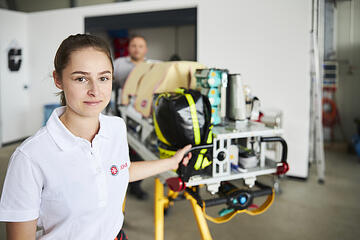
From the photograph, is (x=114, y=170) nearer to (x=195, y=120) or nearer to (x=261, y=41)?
(x=195, y=120)

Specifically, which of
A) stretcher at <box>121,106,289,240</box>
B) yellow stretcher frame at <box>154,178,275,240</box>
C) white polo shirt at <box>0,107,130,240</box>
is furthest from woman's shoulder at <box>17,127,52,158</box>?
yellow stretcher frame at <box>154,178,275,240</box>

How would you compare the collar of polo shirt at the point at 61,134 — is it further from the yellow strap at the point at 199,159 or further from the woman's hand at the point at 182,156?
the yellow strap at the point at 199,159

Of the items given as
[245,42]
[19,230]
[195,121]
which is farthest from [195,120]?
[19,230]

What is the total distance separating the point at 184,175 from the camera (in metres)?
1.53

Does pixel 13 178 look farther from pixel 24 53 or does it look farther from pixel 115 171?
pixel 24 53

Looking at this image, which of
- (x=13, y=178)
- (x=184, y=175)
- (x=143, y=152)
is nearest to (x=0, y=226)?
(x=13, y=178)

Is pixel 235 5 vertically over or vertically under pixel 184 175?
over

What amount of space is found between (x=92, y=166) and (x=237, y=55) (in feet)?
4.24

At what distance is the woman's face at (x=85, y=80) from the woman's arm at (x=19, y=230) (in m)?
0.33

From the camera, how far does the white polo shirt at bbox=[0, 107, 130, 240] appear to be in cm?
79

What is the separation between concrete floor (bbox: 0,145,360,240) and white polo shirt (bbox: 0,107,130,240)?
62.9 inches

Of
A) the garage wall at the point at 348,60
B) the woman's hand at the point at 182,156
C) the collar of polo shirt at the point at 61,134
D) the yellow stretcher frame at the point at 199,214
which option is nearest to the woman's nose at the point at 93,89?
the collar of polo shirt at the point at 61,134

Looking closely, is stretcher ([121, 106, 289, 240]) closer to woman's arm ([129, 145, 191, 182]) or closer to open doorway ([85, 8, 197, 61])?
woman's arm ([129, 145, 191, 182])

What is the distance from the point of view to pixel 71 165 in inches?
33.8
